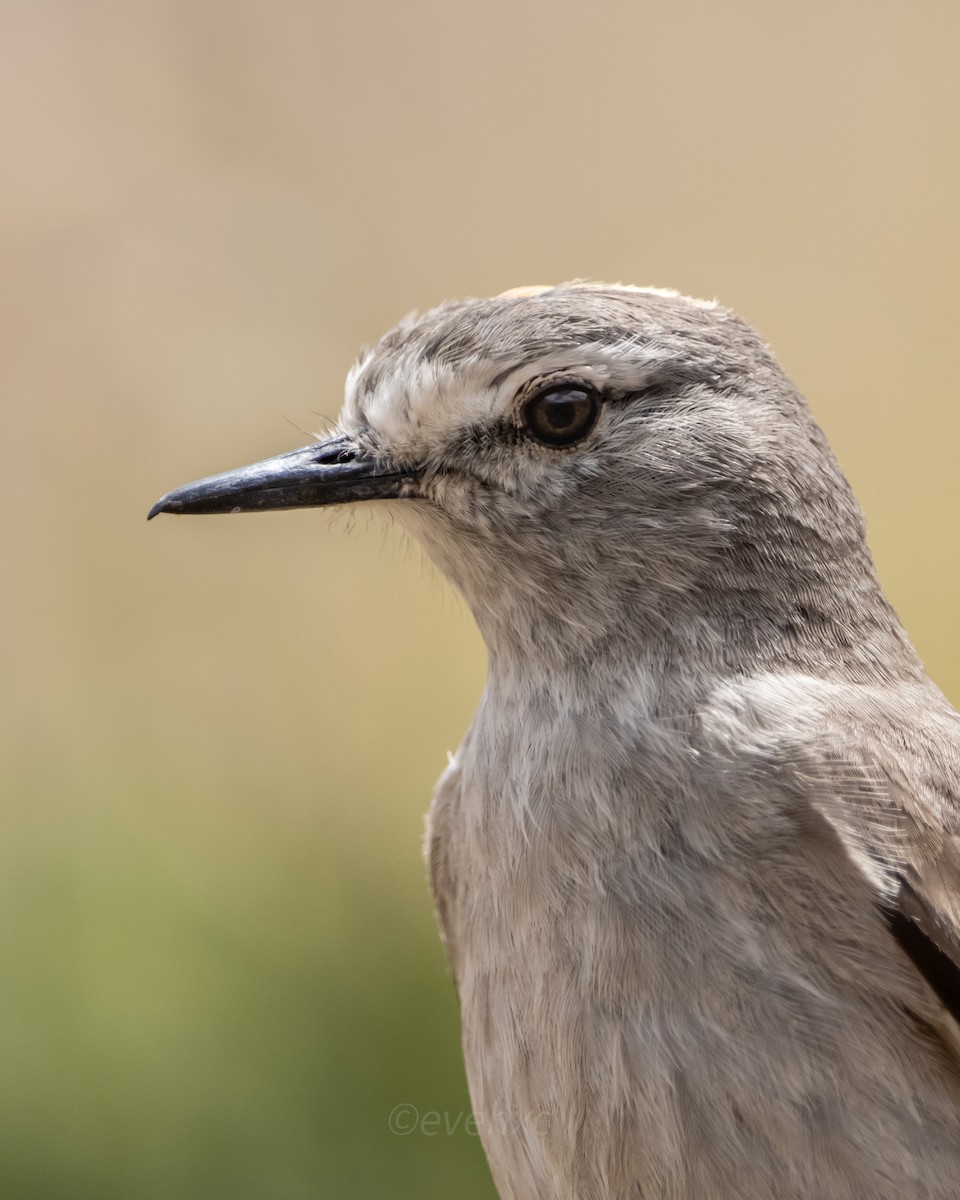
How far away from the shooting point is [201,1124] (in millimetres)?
2703

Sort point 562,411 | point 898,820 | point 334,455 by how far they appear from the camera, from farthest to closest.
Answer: point 334,455 < point 562,411 < point 898,820

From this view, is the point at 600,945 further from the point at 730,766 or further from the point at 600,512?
the point at 600,512

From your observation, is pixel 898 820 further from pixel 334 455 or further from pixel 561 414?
pixel 334 455

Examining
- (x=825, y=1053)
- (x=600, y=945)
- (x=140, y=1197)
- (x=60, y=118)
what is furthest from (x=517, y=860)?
(x=60, y=118)

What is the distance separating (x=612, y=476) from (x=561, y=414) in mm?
89

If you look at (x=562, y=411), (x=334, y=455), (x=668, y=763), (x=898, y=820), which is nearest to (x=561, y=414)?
(x=562, y=411)

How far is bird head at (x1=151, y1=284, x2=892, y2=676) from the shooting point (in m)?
1.36

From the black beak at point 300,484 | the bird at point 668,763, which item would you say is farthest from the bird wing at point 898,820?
the black beak at point 300,484

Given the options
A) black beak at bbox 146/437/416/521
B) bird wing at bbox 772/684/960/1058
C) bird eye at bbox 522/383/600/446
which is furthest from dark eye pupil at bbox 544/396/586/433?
bird wing at bbox 772/684/960/1058

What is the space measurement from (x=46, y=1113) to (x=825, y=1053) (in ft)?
6.83

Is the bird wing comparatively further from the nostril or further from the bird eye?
the nostril

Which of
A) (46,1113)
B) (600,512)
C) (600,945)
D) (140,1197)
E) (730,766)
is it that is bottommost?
(140,1197)

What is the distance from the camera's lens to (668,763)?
129 cm

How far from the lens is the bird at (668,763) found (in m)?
1.22
